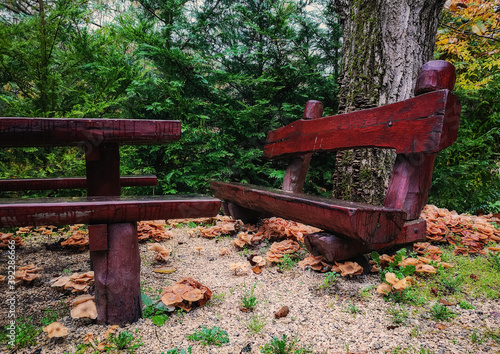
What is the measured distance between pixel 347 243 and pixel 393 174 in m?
0.56

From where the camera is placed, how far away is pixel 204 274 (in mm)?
2240

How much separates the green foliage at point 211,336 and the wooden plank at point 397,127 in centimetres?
150

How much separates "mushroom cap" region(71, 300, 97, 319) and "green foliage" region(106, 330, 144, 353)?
6.0 inches

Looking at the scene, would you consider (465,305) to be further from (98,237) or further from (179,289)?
(98,237)

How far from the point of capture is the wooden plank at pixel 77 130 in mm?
1441

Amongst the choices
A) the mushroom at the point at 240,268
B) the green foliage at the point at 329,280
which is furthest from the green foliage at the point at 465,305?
the mushroom at the point at 240,268

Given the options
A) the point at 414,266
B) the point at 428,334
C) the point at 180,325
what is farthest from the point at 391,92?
the point at 180,325

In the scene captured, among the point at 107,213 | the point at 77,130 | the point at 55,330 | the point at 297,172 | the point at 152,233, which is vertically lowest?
the point at 152,233

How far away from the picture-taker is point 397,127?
74.2 inches

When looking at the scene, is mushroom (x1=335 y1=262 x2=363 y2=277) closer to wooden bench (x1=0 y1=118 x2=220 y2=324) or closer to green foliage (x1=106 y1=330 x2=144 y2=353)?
wooden bench (x1=0 y1=118 x2=220 y2=324)

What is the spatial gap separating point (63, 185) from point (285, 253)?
2272 mm

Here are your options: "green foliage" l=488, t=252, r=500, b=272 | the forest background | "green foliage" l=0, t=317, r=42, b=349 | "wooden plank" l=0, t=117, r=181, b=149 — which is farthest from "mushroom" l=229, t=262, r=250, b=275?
the forest background

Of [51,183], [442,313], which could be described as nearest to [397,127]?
[442,313]

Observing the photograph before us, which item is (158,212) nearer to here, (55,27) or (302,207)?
(302,207)
